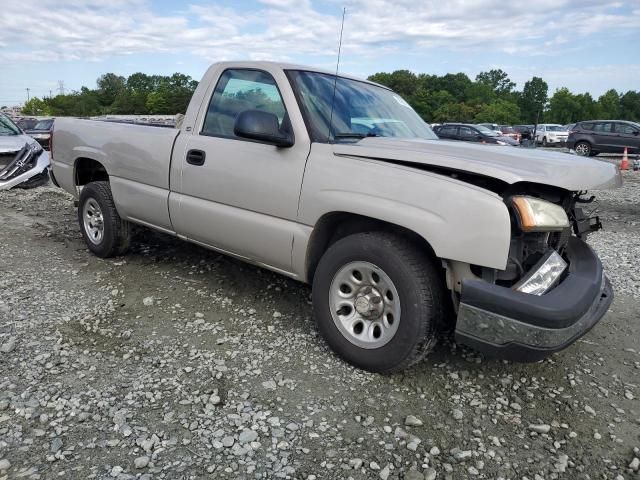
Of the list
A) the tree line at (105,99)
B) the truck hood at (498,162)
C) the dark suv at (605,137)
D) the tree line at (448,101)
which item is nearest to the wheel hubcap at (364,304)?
the truck hood at (498,162)

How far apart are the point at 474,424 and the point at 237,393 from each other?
1.29 m

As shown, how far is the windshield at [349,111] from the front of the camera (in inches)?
139

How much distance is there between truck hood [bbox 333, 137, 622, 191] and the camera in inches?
104

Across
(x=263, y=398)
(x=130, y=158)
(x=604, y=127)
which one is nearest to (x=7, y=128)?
(x=130, y=158)

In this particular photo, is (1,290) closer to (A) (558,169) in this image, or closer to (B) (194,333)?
(B) (194,333)

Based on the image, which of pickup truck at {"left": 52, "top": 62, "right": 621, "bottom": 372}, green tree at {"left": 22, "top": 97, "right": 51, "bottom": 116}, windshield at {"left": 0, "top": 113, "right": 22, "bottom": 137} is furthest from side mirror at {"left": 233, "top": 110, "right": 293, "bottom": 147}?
green tree at {"left": 22, "top": 97, "right": 51, "bottom": 116}

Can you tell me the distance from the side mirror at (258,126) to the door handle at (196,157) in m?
0.72

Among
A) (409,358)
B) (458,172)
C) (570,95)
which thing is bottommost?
(409,358)

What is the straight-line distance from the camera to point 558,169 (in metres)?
2.69

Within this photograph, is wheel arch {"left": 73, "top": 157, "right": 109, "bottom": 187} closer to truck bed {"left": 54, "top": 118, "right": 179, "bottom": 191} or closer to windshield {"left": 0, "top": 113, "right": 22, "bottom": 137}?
truck bed {"left": 54, "top": 118, "right": 179, "bottom": 191}

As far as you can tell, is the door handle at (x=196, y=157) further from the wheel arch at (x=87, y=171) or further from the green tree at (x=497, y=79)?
the green tree at (x=497, y=79)

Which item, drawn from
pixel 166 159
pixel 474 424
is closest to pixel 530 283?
pixel 474 424

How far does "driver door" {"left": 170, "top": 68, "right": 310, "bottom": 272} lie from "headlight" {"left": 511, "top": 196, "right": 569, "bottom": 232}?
1347 millimetres

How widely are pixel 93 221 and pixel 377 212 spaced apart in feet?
11.8
